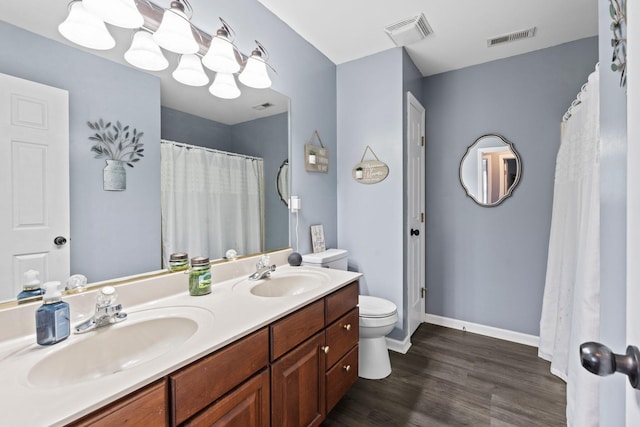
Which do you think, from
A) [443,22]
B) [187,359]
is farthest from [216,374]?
[443,22]

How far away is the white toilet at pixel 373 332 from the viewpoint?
195 centimetres

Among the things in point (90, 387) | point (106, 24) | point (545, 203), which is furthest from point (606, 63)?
point (545, 203)

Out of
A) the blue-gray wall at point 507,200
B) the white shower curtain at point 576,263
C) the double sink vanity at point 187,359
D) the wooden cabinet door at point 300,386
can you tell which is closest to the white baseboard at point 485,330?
the blue-gray wall at point 507,200

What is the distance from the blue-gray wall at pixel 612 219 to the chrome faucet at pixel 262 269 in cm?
137

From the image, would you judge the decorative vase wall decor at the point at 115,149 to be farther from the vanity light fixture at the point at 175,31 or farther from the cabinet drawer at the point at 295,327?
the cabinet drawer at the point at 295,327

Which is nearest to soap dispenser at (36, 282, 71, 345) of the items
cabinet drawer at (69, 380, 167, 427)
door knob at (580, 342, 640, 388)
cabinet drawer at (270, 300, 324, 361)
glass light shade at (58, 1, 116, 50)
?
cabinet drawer at (69, 380, 167, 427)

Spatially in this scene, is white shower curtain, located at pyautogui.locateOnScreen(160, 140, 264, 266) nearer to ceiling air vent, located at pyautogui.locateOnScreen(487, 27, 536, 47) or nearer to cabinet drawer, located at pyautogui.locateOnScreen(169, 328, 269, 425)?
cabinet drawer, located at pyautogui.locateOnScreen(169, 328, 269, 425)

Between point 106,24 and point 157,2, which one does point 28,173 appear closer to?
point 106,24

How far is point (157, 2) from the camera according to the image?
51.1 inches

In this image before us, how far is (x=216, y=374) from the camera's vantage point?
0.88 m

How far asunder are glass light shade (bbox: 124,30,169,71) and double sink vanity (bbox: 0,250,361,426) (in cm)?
93

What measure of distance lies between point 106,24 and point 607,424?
1993 mm

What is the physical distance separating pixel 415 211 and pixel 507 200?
82 cm

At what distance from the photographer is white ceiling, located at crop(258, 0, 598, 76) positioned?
1900 millimetres
